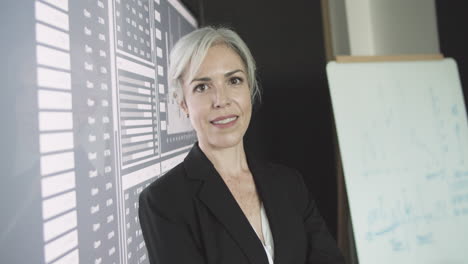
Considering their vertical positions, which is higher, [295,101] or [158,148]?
[295,101]

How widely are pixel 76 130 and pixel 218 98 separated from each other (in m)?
0.42

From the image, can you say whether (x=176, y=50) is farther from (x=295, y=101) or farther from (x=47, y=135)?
(x=295, y=101)

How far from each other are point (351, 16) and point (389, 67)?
799mm

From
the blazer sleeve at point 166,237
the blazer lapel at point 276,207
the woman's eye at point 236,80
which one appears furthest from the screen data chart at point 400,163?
the blazer sleeve at point 166,237

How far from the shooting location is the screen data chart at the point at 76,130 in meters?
0.56

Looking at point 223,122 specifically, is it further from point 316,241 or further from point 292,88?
point 292,88

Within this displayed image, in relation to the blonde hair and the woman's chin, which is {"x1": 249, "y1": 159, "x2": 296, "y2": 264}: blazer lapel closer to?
the woman's chin

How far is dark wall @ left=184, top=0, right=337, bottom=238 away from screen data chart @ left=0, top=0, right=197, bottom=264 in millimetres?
1058

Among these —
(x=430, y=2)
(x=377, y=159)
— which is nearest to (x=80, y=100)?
(x=377, y=159)

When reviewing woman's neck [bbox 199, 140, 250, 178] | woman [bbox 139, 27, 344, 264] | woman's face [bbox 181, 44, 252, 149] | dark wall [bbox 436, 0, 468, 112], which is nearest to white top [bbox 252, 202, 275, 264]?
woman [bbox 139, 27, 344, 264]

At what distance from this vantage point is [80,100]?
0.74 m

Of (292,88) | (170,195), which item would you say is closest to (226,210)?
(170,195)

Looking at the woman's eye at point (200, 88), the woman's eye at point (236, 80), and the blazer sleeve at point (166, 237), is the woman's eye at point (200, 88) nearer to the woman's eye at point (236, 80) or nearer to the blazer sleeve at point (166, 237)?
the woman's eye at point (236, 80)

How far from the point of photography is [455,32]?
2.15m
